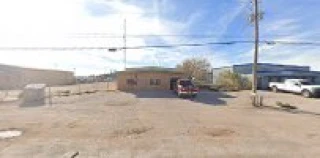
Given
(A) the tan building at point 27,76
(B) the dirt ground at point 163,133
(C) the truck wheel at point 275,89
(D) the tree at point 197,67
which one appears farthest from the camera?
(D) the tree at point 197,67

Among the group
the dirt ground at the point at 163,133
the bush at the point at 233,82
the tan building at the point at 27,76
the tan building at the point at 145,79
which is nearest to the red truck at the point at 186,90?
the tan building at the point at 145,79

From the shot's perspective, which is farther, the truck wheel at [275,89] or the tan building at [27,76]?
the tan building at [27,76]

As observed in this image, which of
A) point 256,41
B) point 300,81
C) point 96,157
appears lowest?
point 96,157

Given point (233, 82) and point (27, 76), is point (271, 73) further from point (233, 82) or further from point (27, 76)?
point (27, 76)

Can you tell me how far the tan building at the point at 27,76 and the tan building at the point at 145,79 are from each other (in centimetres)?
2330

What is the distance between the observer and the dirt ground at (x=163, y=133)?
11461mm

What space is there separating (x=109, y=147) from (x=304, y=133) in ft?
27.6

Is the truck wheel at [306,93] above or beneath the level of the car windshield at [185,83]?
beneath

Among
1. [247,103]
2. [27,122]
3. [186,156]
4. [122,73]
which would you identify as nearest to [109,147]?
[186,156]

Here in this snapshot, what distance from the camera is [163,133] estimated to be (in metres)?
14.6

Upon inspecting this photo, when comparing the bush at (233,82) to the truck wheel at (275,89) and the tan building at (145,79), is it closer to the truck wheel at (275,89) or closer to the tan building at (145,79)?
the truck wheel at (275,89)

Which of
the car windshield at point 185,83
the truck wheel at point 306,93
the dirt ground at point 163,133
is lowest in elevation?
the dirt ground at point 163,133

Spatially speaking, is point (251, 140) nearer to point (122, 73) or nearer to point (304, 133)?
point (304, 133)

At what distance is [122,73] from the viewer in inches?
1561
